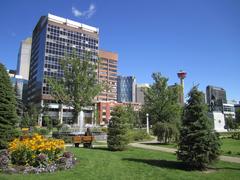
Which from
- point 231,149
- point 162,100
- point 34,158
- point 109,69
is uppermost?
point 109,69

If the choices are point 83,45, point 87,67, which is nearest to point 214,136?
point 87,67

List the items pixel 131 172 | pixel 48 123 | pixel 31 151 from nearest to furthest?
pixel 131 172
pixel 31 151
pixel 48 123

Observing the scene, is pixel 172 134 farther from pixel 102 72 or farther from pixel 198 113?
pixel 102 72

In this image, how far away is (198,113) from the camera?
11219mm

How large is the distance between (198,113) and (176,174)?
3193mm

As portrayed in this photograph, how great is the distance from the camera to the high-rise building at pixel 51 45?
3738 inches

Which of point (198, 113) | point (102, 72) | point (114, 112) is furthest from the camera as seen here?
point (102, 72)

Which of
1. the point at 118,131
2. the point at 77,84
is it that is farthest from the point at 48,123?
the point at 118,131

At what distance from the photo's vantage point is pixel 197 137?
422 inches

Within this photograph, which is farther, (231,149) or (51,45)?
(51,45)

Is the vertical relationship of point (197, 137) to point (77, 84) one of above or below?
below

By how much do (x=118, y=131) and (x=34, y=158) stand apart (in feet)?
28.2

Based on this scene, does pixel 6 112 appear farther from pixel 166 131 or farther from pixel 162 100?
pixel 162 100

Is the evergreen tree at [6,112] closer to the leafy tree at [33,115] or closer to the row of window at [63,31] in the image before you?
the leafy tree at [33,115]
